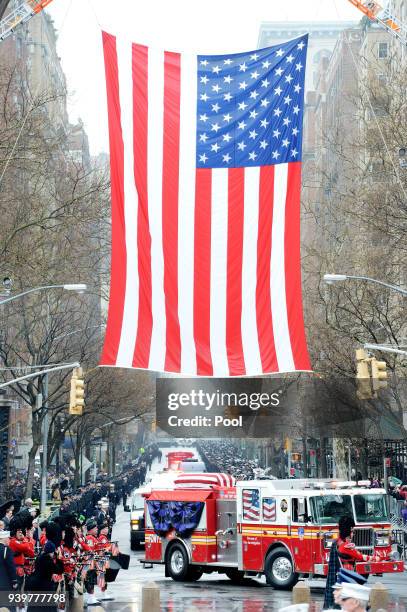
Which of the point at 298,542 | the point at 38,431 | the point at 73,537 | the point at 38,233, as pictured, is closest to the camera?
the point at 73,537

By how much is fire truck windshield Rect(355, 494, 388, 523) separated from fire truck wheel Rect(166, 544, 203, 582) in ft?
15.5

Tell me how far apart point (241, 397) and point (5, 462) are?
143 ft

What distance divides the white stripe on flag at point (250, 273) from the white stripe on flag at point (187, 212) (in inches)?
27.6

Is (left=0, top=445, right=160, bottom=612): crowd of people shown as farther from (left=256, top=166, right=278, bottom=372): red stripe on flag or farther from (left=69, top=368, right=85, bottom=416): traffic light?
(left=256, top=166, right=278, bottom=372): red stripe on flag

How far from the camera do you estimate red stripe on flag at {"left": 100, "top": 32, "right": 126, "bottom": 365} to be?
1523cm

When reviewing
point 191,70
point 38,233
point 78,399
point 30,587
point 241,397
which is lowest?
point 30,587

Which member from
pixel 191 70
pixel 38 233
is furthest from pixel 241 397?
pixel 38 233

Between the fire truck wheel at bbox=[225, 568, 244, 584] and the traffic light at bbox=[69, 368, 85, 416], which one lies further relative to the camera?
the traffic light at bbox=[69, 368, 85, 416]

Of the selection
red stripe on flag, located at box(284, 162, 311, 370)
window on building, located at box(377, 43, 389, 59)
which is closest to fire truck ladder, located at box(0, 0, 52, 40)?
red stripe on flag, located at box(284, 162, 311, 370)

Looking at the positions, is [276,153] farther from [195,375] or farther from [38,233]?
[38,233]

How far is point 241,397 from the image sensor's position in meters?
15.3

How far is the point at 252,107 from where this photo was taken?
15.5 meters

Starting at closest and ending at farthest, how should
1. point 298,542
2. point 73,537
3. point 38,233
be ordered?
point 73,537 < point 298,542 < point 38,233

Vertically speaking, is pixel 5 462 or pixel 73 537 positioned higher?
pixel 5 462
